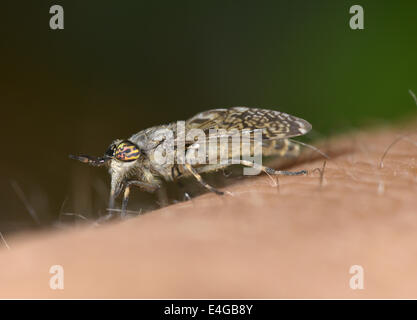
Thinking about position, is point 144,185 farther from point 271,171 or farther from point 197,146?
point 271,171

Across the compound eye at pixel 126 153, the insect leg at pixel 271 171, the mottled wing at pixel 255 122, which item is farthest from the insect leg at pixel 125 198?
the insect leg at pixel 271 171

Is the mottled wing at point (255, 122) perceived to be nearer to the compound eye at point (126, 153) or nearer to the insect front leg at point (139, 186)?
the compound eye at point (126, 153)

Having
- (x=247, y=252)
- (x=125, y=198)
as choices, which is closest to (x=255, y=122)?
(x=125, y=198)

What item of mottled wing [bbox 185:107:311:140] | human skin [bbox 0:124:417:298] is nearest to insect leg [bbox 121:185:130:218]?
mottled wing [bbox 185:107:311:140]

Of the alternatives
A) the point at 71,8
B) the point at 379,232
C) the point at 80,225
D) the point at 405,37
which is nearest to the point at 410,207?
the point at 379,232

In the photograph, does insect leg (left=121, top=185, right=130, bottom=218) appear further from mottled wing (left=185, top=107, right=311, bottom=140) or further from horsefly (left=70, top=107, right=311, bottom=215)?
mottled wing (left=185, top=107, right=311, bottom=140)

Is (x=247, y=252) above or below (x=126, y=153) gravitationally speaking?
below

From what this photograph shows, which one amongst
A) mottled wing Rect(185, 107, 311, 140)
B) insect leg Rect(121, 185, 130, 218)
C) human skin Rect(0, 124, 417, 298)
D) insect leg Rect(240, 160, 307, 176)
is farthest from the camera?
mottled wing Rect(185, 107, 311, 140)
